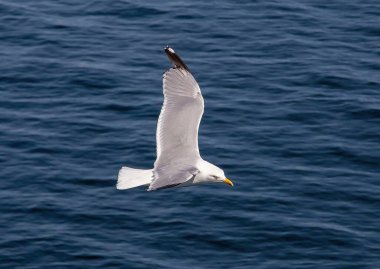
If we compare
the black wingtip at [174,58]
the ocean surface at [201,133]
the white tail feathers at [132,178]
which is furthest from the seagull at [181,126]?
the ocean surface at [201,133]

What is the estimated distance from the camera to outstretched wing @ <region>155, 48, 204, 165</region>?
77.6 feet

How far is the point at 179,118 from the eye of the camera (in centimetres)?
2375

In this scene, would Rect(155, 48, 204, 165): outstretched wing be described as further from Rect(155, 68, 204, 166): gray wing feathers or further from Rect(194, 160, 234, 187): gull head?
Rect(194, 160, 234, 187): gull head

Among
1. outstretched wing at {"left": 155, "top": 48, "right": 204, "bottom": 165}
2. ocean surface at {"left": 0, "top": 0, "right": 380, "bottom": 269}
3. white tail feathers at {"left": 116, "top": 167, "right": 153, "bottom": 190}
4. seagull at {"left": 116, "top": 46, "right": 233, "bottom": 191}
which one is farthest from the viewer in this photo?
ocean surface at {"left": 0, "top": 0, "right": 380, "bottom": 269}

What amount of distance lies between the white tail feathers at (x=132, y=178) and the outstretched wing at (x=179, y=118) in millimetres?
1063

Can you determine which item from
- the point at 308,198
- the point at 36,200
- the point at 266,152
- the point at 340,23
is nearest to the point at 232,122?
the point at 266,152

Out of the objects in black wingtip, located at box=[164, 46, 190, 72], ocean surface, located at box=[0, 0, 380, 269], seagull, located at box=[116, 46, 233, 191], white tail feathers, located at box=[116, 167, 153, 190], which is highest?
black wingtip, located at box=[164, 46, 190, 72]

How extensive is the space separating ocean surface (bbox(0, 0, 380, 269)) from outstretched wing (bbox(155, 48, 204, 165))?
5.12m

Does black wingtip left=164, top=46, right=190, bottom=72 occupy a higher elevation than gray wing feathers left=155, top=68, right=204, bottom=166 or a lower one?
higher

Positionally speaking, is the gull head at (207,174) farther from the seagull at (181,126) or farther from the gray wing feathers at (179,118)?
the gray wing feathers at (179,118)

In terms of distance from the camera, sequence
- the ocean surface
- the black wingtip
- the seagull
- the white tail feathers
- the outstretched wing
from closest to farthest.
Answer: the white tail feathers, the black wingtip, the seagull, the outstretched wing, the ocean surface

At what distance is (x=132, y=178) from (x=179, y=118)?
2.03 metres

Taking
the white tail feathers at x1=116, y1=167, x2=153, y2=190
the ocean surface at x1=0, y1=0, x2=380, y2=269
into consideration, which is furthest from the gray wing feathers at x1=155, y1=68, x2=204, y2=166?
the ocean surface at x1=0, y1=0, x2=380, y2=269

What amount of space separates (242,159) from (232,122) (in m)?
2.28
